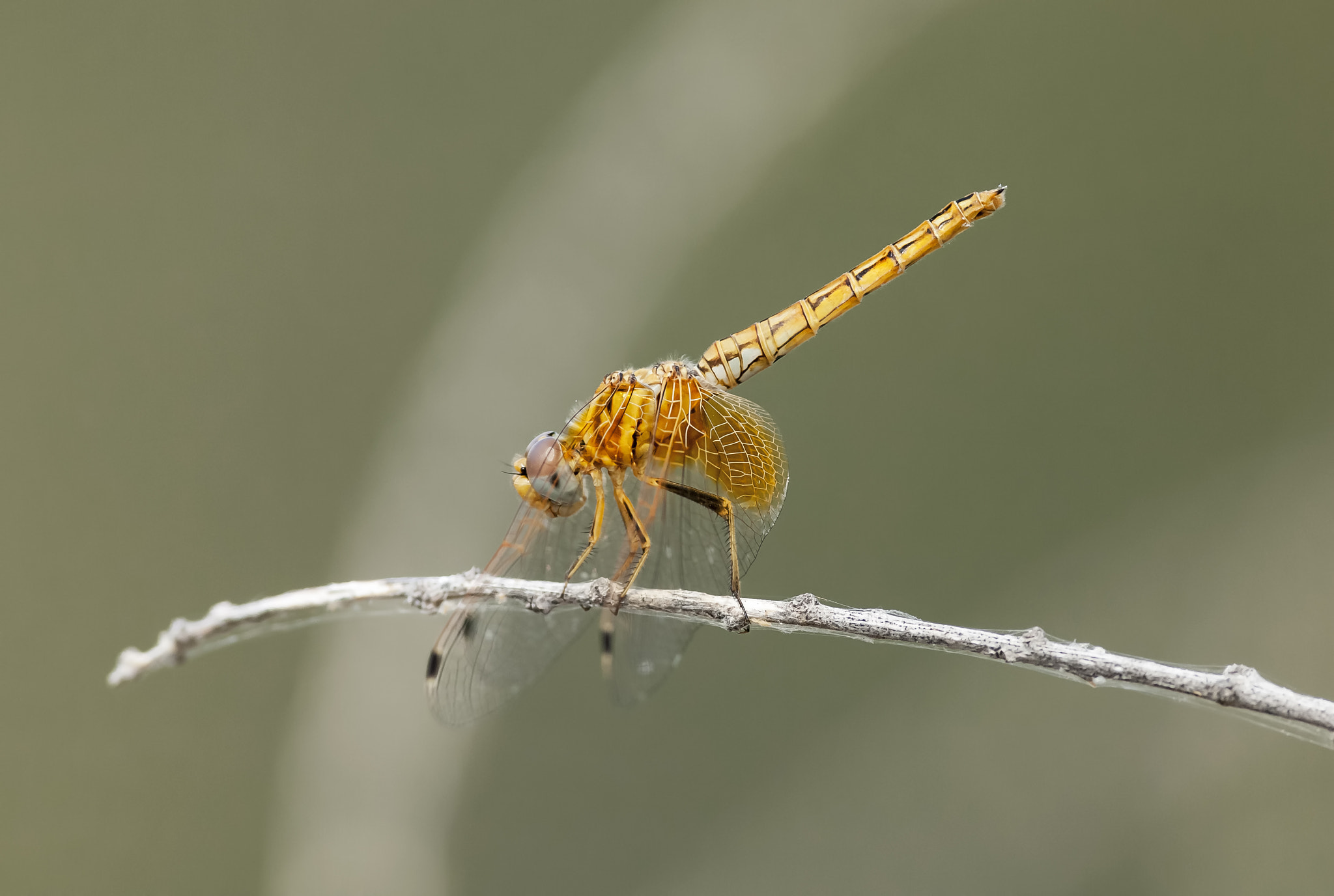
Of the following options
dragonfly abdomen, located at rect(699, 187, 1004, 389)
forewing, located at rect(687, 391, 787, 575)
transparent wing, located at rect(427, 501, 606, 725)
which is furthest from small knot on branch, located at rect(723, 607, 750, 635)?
dragonfly abdomen, located at rect(699, 187, 1004, 389)

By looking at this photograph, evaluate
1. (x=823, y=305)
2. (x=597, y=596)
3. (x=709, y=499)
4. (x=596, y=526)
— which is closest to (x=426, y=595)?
(x=597, y=596)

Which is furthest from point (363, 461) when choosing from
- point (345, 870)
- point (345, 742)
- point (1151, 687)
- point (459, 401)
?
point (1151, 687)

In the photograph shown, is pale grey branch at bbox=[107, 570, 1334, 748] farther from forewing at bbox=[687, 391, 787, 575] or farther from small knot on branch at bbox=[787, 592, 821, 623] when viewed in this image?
forewing at bbox=[687, 391, 787, 575]

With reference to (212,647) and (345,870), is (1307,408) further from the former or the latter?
(345,870)

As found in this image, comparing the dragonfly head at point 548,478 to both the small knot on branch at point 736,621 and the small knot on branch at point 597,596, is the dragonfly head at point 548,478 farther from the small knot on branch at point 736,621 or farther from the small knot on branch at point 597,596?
the small knot on branch at point 736,621

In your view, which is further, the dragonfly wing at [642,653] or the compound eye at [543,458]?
the dragonfly wing at [642,653]

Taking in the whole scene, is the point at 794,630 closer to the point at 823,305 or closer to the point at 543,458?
the point at 543,458

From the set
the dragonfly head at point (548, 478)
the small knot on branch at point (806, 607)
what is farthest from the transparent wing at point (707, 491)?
the small knot on branch at point (806, 607)
